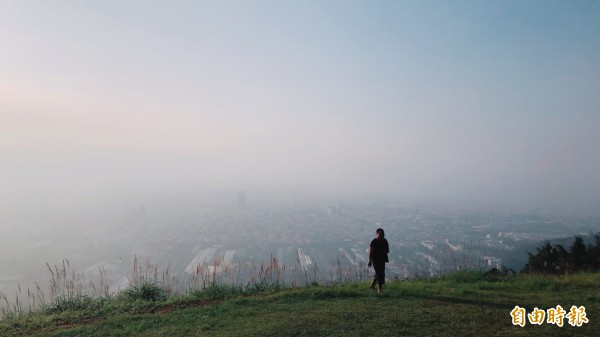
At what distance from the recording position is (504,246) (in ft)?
97.4

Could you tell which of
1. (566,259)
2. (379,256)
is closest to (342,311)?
(379,256)

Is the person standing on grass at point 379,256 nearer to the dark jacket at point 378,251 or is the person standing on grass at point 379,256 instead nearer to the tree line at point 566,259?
the dark jacket at point 378,251

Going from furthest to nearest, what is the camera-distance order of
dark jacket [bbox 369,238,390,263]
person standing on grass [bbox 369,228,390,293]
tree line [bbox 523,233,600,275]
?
tree line [bbox 523,233,600,275], dark jacket [bbox 369,238,390,263], person standing on grass [bbox 369,228,390,293]

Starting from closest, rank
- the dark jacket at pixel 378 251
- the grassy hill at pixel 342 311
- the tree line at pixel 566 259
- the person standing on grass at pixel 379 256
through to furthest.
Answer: the grassy hill at pixel 342 311, the person standing on grass at pixel 379 256, the dark jacket at pixel 378 251, the tree line at pixel 566 259

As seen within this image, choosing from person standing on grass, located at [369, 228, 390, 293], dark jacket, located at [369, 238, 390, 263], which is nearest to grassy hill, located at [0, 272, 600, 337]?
person standing on grass, located at [369, 228, 390, 293]

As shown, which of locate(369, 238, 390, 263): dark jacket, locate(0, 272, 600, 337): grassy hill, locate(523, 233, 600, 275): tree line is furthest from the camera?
locate(523, 233, 600, 275): tree line

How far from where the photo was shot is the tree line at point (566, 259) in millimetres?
14972

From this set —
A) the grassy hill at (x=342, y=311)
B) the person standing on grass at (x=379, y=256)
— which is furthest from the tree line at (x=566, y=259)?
the person standing on grass at (x=379, y=256)

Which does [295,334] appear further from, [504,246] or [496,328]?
[504,246]

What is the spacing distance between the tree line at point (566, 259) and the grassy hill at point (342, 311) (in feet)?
11.9

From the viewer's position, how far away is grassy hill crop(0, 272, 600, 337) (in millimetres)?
7340

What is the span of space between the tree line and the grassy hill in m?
3.61

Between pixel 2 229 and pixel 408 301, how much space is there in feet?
132

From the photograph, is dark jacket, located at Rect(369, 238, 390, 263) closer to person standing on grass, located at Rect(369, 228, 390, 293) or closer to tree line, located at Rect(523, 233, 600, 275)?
person standing on grass, located at Rect(369, 228, 390, 293)
